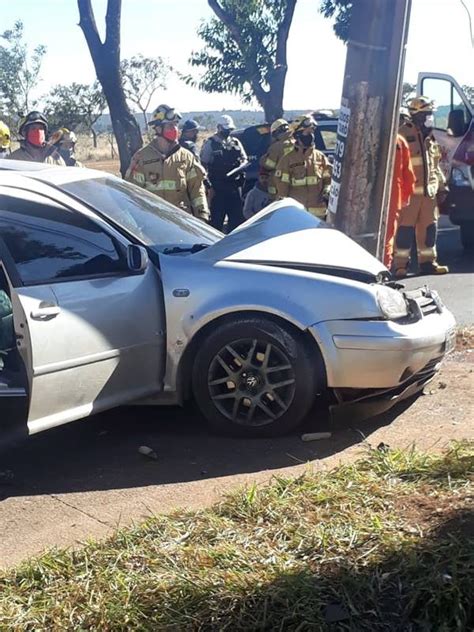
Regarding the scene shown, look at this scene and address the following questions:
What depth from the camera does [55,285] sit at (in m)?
5.12

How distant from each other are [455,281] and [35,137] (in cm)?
483

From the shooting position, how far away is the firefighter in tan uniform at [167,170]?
941cm

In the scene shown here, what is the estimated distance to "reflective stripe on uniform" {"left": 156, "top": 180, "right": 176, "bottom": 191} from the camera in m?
9.42

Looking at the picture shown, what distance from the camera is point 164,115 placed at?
938 centimetres

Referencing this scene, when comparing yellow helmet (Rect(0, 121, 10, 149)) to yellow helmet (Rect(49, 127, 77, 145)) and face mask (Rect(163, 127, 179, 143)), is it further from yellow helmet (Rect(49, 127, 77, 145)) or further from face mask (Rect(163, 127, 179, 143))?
face mask (Rect(163, 127, 179, 143))

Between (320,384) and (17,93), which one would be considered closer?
(320,384)

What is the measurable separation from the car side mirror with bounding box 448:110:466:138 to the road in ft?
23.0

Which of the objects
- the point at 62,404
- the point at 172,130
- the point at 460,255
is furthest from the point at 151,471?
the point at 460,255

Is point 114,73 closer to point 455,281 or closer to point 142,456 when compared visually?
point 455,281

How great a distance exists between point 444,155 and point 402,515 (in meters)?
9.55

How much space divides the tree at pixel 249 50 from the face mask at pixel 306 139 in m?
11.8

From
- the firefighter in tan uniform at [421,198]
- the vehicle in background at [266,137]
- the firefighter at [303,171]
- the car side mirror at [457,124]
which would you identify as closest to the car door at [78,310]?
the firefighter at [303,171]

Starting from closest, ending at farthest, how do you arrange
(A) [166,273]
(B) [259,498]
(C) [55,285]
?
(B) [259,498]
(C) [55,285]
(A) [166,273]

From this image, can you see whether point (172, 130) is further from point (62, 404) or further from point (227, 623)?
point (227, 623)
